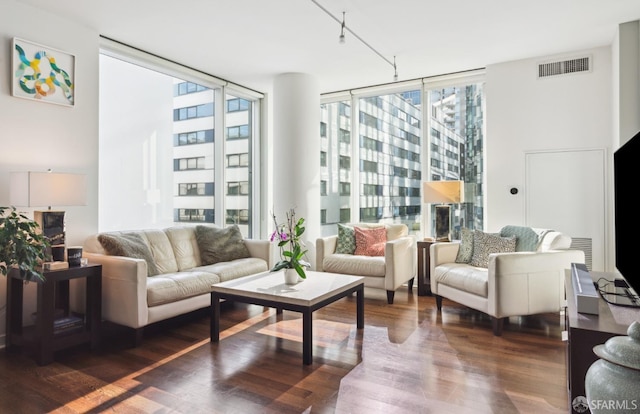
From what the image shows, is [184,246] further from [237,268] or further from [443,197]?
[443,197]

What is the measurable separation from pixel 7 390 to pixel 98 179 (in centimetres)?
203

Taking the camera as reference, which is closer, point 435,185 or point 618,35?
point 618,35

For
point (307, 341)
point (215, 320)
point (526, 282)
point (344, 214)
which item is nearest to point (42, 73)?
point (215, 320)

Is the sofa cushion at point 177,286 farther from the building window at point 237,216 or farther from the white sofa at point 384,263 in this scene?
the building window at point 237,216

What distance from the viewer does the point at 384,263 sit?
4.40 meters

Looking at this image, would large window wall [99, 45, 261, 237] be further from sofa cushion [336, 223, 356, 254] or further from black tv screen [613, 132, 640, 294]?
black tv screen [613, 132, 640, 294]

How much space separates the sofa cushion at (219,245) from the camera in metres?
4.35

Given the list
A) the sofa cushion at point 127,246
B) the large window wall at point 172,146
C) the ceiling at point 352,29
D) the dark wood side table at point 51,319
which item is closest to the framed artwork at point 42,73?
the ceiling at point 352,29

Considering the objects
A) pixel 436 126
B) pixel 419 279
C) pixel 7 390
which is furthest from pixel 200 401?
pixel 436 126

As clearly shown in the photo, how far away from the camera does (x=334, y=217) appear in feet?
19.7

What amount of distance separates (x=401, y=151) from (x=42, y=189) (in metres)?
4.30

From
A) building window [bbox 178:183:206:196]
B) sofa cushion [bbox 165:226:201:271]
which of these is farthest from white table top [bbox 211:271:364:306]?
building window [bbox 178:183:206:196]

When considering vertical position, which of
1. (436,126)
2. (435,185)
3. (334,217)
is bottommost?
(334,217)

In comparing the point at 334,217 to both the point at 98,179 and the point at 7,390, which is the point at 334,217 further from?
the point at 7,390
